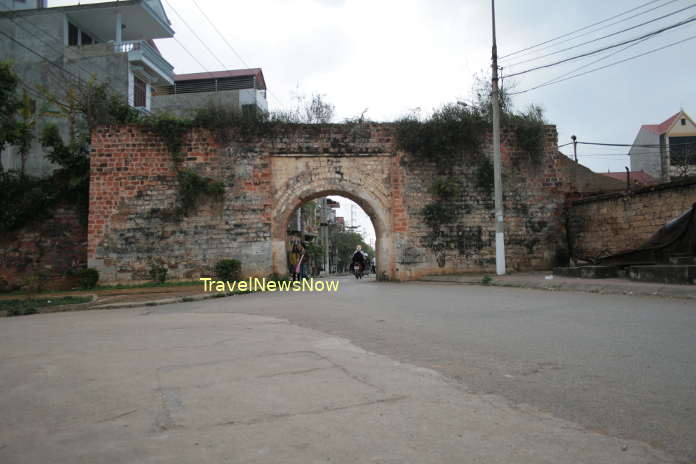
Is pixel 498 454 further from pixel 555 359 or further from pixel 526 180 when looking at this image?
pixel 526 180

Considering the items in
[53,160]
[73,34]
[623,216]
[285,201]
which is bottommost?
[623,216]

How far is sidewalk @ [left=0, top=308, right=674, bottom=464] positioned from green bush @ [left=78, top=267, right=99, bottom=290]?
10554 millimetres

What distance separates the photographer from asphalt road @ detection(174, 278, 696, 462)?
8.95 feet

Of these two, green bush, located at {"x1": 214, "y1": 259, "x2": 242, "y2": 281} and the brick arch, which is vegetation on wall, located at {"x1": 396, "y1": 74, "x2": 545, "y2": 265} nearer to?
the brick arch

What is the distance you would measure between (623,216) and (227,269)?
1086 cm

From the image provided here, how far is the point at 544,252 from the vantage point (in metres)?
16.1

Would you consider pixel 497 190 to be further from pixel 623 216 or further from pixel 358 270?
pixel 358 270

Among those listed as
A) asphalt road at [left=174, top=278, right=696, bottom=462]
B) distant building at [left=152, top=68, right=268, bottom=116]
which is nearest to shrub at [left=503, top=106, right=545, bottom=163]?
asphalt road at [left=174, top=278, right=696, bottom=462]

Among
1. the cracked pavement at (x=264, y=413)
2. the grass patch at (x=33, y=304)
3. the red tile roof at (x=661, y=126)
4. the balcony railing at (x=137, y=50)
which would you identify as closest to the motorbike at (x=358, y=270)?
the grass patch at (x=33, y=304)

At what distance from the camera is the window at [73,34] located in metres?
24.7

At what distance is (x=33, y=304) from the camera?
34.4 ft

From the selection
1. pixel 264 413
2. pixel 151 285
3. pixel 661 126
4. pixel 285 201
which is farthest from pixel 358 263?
pixel 661 126

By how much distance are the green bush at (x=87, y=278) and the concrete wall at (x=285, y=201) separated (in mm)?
410

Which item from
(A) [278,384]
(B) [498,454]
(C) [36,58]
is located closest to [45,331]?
(A) [278,384]
